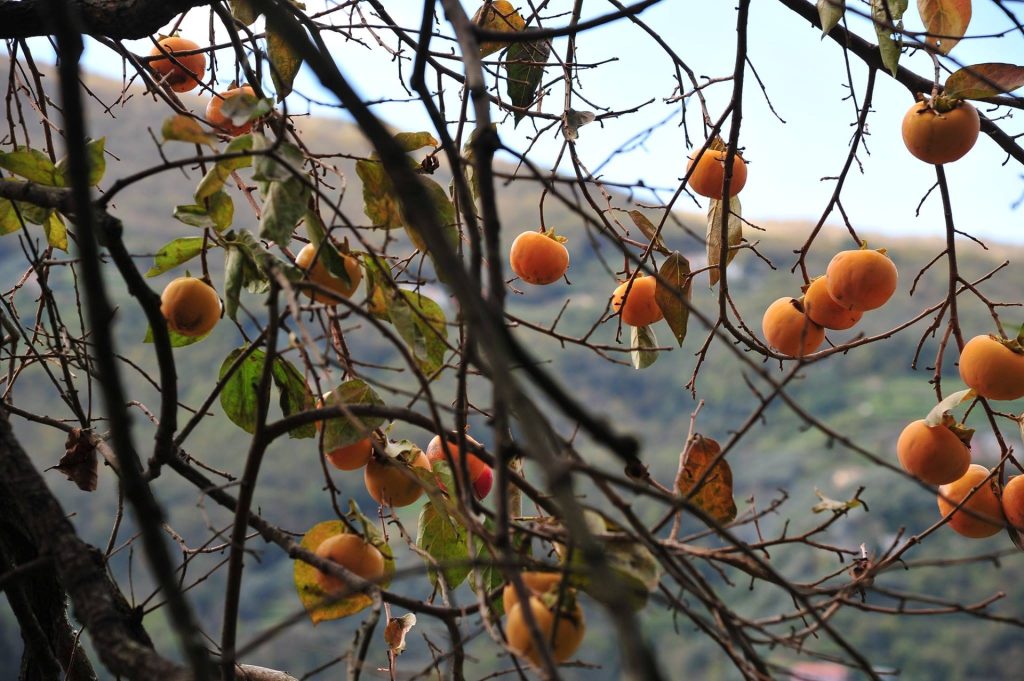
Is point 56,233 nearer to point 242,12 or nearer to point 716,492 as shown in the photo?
point 242,12

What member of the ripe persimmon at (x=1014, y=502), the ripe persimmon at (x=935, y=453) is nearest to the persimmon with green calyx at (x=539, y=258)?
the ripe persimmon at (x=935, y=453)

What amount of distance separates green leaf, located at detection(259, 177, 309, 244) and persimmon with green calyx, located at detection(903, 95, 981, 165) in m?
0.63

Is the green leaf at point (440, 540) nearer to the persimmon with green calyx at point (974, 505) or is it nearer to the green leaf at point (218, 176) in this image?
the green leaf at point (218, 176)

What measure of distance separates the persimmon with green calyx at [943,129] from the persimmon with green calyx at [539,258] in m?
0.39

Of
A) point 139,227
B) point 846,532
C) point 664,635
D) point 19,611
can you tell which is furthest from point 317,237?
point 139,227

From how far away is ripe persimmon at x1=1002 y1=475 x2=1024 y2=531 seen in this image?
96 centimetres

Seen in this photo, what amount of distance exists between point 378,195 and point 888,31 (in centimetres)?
48

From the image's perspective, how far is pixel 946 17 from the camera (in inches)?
40.4

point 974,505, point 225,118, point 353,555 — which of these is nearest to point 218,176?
point 225,118

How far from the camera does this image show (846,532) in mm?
9273

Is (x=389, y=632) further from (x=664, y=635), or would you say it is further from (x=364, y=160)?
(x=664, y=635)

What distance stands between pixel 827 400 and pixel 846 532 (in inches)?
133

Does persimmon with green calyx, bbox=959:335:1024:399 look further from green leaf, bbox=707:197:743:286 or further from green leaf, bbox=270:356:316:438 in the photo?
green leaf, bbox=270:356:316:438

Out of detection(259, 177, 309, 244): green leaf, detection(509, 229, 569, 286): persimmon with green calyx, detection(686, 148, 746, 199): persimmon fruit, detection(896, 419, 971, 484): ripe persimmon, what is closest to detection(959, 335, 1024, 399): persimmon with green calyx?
detection(896, 419, 971, 484): ripe persimmon
